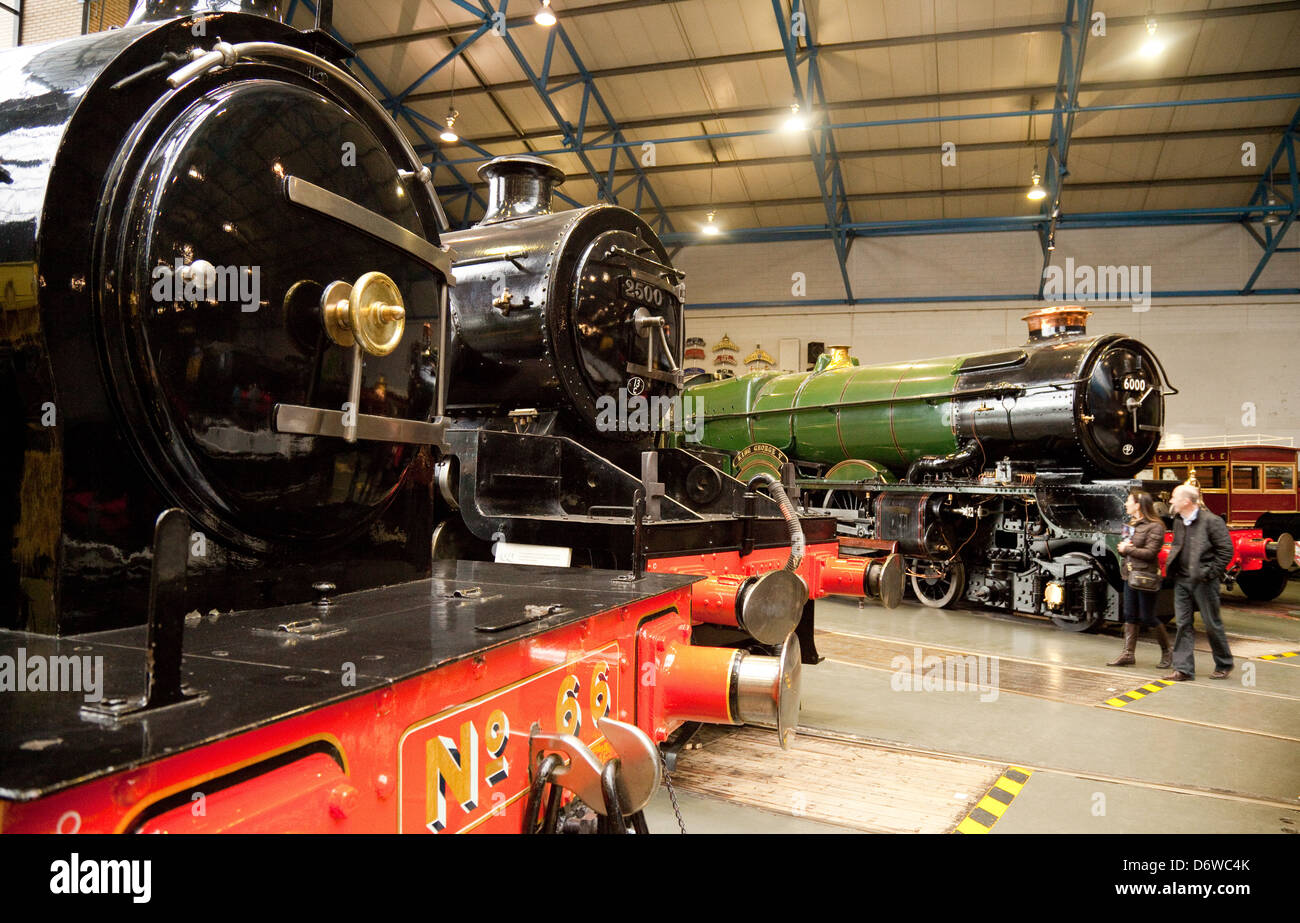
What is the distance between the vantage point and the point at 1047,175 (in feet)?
46.3

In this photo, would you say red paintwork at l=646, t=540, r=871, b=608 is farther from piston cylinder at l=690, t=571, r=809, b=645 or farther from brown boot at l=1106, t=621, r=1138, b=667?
brown boot at l=1106, t=621, r=1138, b=667

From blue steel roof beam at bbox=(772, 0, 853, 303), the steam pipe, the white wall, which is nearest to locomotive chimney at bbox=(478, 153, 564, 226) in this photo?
the steam pipe

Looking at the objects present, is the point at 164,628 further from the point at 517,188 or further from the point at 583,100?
the point at 583,100

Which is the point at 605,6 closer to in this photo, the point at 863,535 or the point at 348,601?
the point at 863,535

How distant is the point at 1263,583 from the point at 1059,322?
4445 mm

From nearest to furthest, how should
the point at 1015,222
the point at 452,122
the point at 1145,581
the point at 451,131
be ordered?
the point at 1145,581, the point at 452,122, the point at 451,131, the point at 1015,222

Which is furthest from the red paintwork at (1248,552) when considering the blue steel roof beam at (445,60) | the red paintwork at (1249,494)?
the blue steel roof beam at (445,60)

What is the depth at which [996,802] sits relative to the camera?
3.26 meters

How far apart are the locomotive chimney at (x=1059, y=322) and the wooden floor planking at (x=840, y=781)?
5.84 meters

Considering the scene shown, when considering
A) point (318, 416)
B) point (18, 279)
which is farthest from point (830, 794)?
point (18, 279)

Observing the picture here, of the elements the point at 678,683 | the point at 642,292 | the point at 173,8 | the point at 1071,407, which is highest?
the point at 173,8

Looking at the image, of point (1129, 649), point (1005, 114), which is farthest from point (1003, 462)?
point (1005, 114)

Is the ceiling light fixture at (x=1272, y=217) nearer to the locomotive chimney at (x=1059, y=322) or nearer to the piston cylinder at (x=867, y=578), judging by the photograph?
the locomotive chimney at (x=1059, y=322)

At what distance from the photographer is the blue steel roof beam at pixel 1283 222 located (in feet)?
43.5
